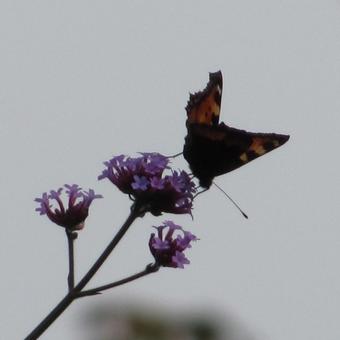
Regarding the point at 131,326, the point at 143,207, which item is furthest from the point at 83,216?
the point at 131,326

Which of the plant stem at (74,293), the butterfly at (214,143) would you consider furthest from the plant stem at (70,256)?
the butterfly at (214,143)

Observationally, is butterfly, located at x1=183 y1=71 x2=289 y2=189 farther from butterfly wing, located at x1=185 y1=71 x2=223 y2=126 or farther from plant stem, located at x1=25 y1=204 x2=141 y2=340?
plant stem, located at x1=25 y1=204 x2=141 y2=340

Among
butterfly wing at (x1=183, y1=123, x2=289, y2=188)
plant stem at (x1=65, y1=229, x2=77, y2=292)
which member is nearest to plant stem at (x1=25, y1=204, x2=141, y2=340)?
plant stem at (x1=65, y1=229, x2=77, y2=292)

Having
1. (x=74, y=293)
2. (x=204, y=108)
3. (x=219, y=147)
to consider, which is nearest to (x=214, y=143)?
(x=219, y=147)

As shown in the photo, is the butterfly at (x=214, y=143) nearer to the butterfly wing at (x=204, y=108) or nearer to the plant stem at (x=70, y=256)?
the butterfly wing at (x=204, y=108)

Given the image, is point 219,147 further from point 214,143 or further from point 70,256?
point 70,256
